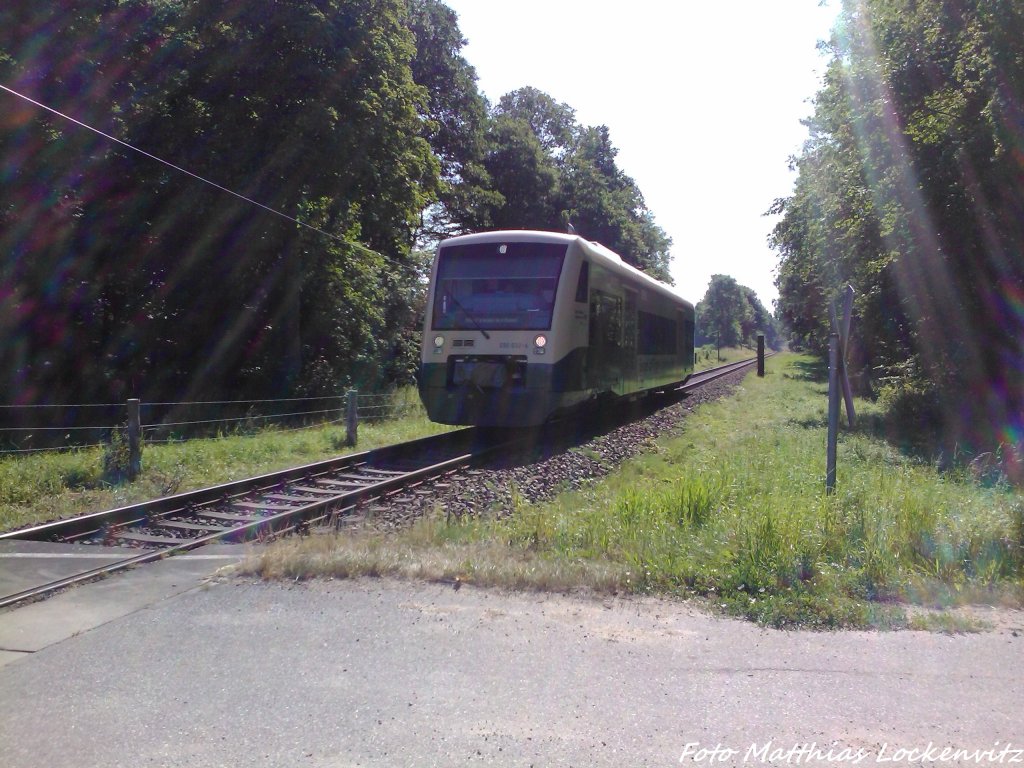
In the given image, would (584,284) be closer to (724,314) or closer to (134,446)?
(134,446)

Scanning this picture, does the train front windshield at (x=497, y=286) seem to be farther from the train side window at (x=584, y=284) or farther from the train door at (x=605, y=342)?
the train door at (x=605, y=342)

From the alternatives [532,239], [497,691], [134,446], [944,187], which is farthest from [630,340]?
[497,691]

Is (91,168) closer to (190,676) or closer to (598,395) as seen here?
(598,395)

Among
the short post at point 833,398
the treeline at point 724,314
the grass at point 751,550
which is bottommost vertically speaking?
the grass at point 751,550

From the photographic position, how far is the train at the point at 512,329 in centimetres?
1377

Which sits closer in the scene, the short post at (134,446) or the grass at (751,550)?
the grass at (751,550)

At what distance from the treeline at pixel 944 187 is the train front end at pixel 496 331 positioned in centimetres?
716

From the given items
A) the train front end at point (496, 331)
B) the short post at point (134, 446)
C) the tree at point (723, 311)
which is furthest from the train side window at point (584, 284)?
the tree at point (723, 311)

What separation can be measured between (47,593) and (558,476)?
7.26m

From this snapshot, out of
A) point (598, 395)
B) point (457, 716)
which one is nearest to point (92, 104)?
point (598, 395)

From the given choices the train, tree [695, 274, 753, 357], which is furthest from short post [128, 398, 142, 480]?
tree [695, 274, 753, 357]

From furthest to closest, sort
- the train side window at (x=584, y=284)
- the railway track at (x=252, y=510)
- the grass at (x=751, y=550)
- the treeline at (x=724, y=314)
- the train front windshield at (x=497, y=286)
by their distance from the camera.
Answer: the treeline at (x=724, y=314)
the train side window at (x=584, y=284)
the train front windshield at (x=497, y=286)
the railway track at (x=252, y=510)
the grass at (x=751, y=550)

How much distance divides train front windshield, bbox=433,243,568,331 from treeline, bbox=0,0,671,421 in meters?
7.91

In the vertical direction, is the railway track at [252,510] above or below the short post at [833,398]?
below
